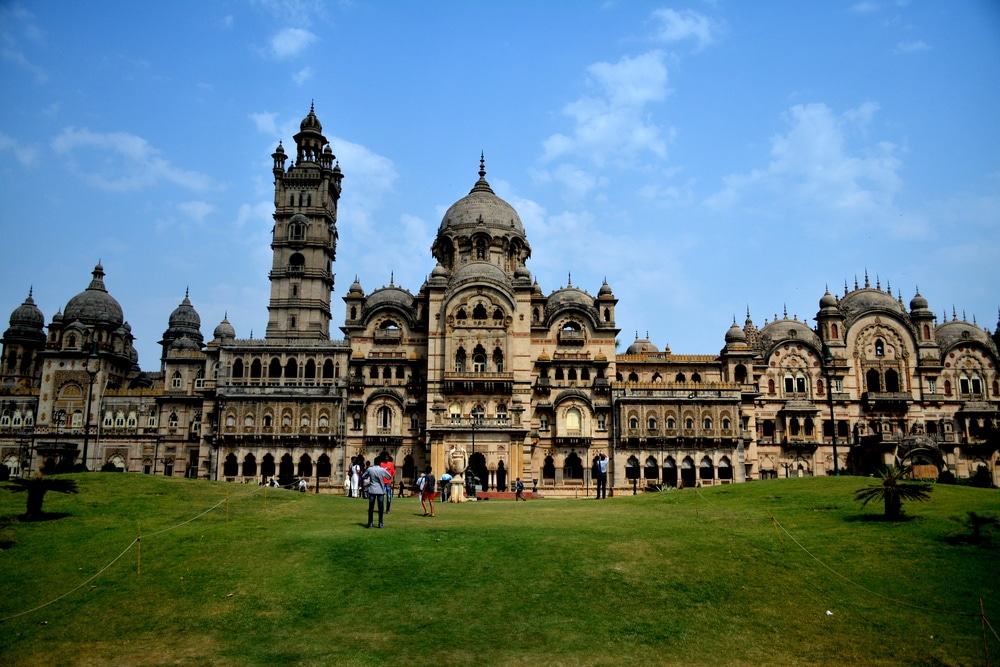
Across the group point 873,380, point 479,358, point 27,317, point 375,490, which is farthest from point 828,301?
point 27,317

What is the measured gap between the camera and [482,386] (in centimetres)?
5359

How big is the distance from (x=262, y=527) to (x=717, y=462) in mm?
39394

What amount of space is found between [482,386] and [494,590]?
3784 cm

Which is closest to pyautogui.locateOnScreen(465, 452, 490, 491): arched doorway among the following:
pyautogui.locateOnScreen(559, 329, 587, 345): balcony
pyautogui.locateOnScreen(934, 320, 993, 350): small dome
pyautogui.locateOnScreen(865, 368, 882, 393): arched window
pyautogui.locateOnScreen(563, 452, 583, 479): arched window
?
pyautogui.locateOnScreen(563, 452, 583, 479): arched window

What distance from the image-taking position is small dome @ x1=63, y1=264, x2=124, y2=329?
2635 inches

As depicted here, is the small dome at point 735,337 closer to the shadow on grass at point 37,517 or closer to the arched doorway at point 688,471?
the arched doorway at point 688,471

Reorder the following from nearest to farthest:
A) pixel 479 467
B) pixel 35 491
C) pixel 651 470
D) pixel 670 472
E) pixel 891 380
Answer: pixel 35 491
pixel 479 467
pixel 670 472
pixel 651 470
pixel 891 380

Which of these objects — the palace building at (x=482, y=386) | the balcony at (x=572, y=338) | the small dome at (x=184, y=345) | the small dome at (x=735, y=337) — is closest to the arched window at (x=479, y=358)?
the palace building at (x=482, y=386)

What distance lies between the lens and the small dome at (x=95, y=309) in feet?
220

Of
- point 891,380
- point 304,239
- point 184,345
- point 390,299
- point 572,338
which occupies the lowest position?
point 891,380

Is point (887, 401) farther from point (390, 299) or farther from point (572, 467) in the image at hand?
point (390, 299)

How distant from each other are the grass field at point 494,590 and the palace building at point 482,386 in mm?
29909

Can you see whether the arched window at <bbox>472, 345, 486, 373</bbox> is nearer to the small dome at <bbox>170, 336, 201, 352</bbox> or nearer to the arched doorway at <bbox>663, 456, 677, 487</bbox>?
the arched doorway at <bbox>663, 456, 677, 487</bbox>

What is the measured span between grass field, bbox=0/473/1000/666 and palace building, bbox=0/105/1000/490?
2991 cm
